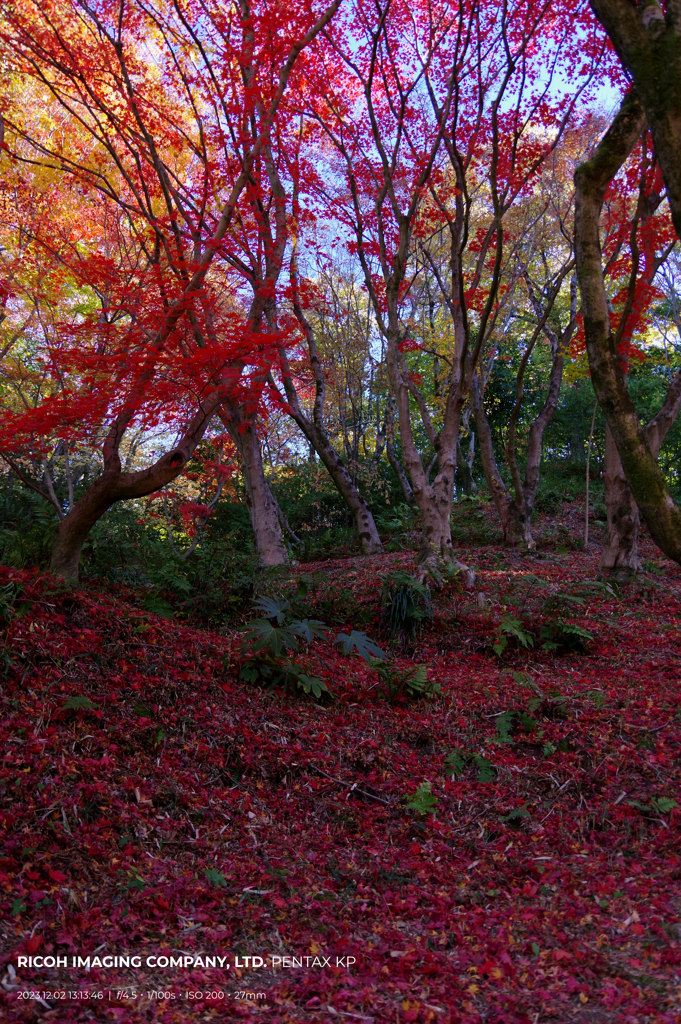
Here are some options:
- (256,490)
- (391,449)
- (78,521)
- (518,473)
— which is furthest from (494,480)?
(78,521)

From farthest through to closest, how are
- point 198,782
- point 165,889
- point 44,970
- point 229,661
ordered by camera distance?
point 229,661 → point 198,782 → point 165,889 → point 44,970

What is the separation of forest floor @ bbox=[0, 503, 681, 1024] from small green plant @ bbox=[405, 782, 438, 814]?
22 mm

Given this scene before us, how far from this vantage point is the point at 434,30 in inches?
310

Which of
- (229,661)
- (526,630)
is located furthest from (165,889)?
(526,630)

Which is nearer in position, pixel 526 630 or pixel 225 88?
pixel 526 630

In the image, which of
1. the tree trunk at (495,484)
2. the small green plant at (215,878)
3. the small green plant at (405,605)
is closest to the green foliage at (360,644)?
the small green plant at (215,878)

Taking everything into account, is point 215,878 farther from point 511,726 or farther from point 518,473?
point 518,473

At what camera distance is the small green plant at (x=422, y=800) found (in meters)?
3.60

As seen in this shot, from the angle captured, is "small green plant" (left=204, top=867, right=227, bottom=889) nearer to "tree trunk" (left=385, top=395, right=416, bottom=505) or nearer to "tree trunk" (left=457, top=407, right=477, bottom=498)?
"tree trunk" (left=385, top=395, right=416, bottom=505)

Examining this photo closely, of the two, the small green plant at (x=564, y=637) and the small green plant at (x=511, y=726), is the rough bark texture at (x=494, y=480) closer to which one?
the small green plant at (x=564, y=637)

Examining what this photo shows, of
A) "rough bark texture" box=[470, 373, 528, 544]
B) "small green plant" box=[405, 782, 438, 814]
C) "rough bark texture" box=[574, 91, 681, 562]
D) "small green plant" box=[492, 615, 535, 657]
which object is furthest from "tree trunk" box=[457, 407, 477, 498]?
"small green plant" box=[405, 782, 438, 814]

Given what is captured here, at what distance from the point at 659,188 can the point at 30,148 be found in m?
11.5

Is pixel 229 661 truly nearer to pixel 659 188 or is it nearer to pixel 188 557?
pixel 188 557

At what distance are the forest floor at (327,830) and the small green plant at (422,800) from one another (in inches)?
0.9
